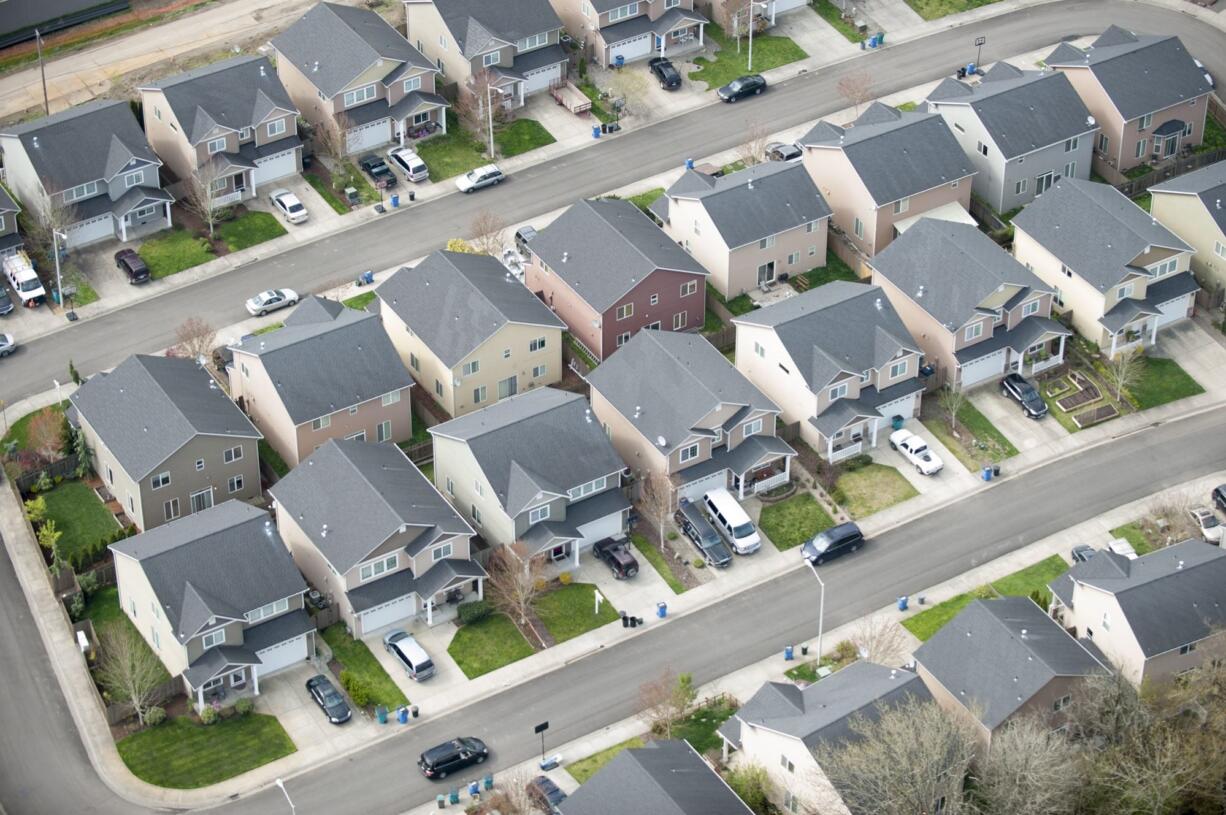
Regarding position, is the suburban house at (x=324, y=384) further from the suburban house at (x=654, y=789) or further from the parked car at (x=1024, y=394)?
the parked car at (x=1024, y=394)

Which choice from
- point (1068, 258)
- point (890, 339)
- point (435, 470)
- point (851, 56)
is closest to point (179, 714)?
point (435, 470)

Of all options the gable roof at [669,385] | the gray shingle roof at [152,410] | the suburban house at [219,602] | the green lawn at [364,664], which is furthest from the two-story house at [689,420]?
the suburban house at [219,602]

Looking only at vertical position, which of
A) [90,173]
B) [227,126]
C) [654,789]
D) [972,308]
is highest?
[227,126]

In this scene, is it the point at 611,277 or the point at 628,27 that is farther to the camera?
the point at 628,27

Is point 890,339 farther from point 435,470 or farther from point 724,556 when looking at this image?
point 435,470

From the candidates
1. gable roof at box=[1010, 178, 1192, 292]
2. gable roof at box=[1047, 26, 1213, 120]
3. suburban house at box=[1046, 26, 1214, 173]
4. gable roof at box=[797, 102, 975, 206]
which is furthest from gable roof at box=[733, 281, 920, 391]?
gable roof at box=[1047, 26, 1213, 120]

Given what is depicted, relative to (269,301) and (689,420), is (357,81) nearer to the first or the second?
(269,301)

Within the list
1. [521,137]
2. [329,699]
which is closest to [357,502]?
[329,699]
